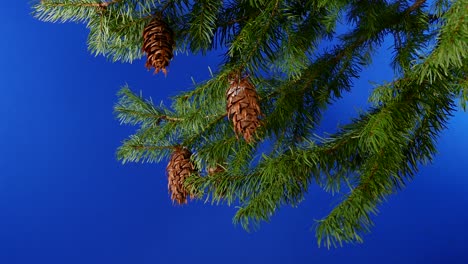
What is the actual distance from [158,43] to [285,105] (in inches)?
6.6

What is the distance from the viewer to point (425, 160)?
2.03ft

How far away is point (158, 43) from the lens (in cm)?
54

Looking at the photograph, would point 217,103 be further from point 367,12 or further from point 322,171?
point 367,12

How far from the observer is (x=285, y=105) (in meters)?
0.64

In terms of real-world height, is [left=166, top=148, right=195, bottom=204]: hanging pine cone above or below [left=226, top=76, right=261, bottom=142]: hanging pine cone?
above

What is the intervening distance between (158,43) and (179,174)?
0.43ft

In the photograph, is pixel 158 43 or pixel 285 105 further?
pixel 285 105

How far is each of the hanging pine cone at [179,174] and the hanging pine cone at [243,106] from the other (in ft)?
0.34

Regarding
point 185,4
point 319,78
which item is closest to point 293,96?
point 319,78

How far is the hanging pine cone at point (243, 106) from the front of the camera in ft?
1.64

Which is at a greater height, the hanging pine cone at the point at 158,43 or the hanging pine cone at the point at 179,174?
the hanging pine cone at the point at 158,43

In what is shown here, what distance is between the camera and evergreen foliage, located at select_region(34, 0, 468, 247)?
1.65 feet

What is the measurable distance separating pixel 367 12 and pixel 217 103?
10.0 inches

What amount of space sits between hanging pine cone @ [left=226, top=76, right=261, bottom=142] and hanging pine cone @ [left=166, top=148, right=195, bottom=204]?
10 cm
